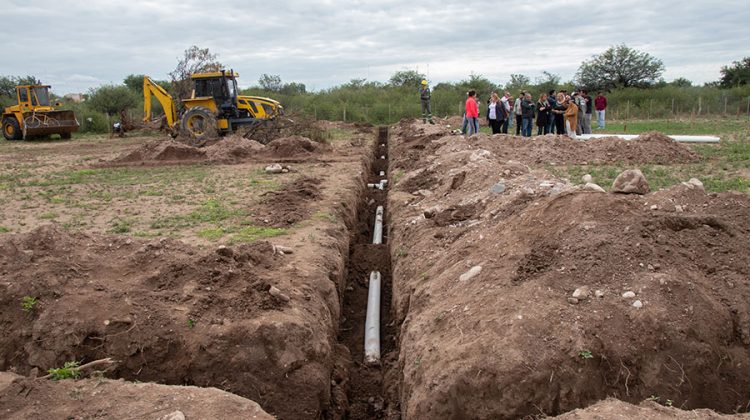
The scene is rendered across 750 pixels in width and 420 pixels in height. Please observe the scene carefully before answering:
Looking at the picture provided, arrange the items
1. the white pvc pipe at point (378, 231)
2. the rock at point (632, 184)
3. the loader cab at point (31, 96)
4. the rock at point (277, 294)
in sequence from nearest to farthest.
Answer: the rock at point (277, 294)
the rock at point (632, 184)
the white pvc pipe at point (378, 231)
the loader cab at point (31, 96)

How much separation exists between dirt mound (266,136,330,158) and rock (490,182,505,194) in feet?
34.2

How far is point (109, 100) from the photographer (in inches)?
1457

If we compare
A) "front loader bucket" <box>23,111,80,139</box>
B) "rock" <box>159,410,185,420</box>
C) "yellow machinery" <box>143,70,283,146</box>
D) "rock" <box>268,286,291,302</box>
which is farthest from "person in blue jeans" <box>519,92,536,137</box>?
"front loader bucket" <box>23,111,80,139</box>

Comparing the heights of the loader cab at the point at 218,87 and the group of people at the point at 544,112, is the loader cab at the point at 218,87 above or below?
above

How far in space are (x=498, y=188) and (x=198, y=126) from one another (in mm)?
15950

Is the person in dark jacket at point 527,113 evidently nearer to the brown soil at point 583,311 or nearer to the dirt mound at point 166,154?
the dirt mound at point 166,154

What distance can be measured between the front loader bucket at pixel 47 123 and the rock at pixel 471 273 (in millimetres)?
25986

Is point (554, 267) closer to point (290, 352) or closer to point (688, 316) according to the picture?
point (688, 316)

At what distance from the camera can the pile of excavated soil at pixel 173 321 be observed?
485 centimetres

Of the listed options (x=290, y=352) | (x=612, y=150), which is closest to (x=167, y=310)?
(x=290, y=352)

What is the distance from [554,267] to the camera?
475 centimetres

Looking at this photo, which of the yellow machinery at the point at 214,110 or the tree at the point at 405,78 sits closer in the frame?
the yellow machinery at the point at 214,110

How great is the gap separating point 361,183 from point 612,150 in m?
6.18

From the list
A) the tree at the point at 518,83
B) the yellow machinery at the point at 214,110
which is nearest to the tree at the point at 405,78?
the tree at the point at 518,83
